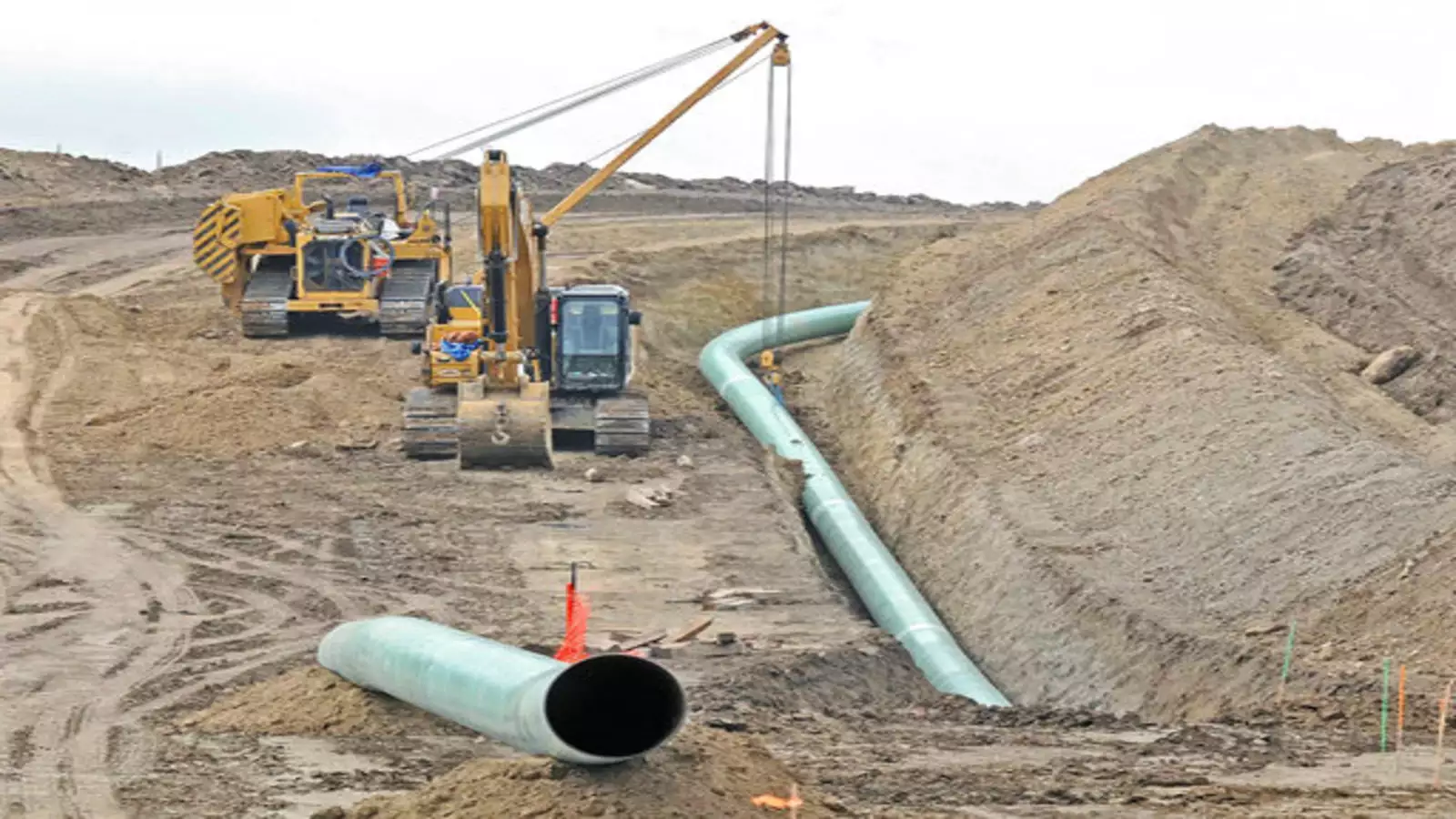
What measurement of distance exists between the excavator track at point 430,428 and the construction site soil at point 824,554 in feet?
1.41

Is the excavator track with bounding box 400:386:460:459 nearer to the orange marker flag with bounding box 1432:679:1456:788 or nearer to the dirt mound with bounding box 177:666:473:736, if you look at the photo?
the dirt mound with bounding box 177:666:473:736

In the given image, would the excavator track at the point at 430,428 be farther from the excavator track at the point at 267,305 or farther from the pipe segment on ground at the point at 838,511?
the excavator track at the point at 267,305

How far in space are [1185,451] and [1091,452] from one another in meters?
2.02

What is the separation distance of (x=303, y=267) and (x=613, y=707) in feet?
91.0

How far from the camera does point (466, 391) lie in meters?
30.8

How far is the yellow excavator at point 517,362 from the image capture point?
3005 cm

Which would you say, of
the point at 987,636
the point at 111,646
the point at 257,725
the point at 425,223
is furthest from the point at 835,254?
the point at 257,725

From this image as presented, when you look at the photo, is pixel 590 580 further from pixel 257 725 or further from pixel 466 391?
pixel 257 725

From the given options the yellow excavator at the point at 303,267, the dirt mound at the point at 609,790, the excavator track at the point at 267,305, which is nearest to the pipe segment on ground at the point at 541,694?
the dirt mound at the point at 609,790

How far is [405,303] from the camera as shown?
39375 millimetres

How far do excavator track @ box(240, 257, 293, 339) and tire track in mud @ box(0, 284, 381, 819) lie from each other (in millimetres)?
8463

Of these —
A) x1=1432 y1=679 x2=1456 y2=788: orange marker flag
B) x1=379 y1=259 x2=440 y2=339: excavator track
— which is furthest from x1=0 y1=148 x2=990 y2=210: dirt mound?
x1=1432 y1=679 x2=1456 y2=788: orange marker flag

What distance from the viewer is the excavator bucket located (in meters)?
30.5

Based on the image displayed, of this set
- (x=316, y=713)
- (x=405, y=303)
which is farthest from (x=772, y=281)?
(x=316, y=713)
